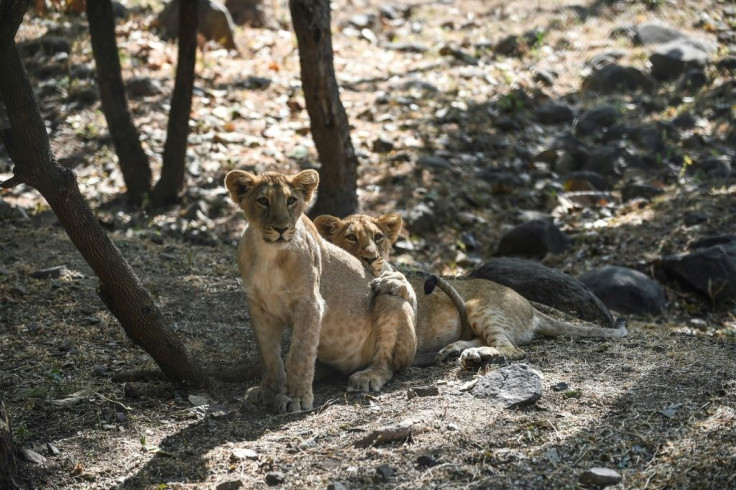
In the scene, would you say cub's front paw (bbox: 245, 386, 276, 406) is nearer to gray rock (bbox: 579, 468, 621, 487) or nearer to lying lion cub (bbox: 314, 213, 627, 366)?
lying lion cub (bbox: 314, 213, 627, 366)

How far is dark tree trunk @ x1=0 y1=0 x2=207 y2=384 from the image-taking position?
5.47 metres

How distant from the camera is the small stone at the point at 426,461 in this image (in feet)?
15.9

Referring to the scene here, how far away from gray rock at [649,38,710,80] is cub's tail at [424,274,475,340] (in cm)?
1012

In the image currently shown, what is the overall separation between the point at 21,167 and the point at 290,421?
227cm

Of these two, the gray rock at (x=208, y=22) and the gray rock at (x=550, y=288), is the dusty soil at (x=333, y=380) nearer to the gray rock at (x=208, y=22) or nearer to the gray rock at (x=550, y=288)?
the gray rock at (x=208, y=22)

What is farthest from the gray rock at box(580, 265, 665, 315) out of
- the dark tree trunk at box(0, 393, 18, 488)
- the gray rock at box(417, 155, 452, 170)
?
the dark tree trunk at box(0, 393, 18, 488)

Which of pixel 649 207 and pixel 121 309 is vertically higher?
pixel 121 309

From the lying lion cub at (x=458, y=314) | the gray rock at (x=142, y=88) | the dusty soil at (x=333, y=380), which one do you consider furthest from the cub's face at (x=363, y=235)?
the gray rock at (x=142, y=88)

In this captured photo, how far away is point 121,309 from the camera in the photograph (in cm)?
582

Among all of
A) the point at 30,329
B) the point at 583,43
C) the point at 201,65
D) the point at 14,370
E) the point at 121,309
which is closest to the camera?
the point at 121,309

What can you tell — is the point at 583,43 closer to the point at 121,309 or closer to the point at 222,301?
the point at 222,301

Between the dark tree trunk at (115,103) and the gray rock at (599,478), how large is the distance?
8215 mm

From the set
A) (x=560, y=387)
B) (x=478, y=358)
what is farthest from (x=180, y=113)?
(x=560, y=387)

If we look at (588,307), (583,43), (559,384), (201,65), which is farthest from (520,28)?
(559,384)
